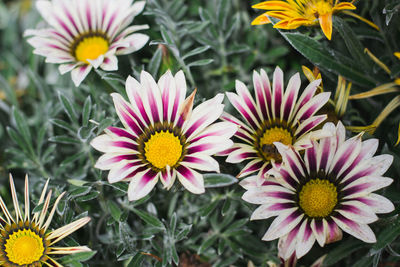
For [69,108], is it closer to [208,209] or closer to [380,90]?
[208,209]

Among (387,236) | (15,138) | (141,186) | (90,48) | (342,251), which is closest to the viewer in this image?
(141,186)

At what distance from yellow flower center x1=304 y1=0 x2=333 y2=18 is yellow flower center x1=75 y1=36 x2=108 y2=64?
21.8 inches

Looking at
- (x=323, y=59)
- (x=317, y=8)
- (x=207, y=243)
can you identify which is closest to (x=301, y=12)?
(x=317, y=8)

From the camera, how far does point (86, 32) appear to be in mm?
1425

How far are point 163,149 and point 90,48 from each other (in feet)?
1.43

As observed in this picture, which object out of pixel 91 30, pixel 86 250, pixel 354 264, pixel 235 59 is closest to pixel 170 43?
pixel 91 30

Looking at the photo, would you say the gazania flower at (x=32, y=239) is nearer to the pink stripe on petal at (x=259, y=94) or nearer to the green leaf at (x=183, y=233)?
the green leaf at (x=183, y=233)

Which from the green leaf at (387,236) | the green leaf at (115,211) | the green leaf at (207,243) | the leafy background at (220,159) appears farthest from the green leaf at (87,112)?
the green leaf at (387,236)

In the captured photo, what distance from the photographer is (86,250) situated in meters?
1.13

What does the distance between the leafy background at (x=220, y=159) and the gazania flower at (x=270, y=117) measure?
10cm

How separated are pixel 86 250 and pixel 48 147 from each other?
57 centimetres

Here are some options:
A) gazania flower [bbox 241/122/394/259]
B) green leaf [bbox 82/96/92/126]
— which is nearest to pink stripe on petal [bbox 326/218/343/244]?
gazania flower [bbox 241/122/394/259]

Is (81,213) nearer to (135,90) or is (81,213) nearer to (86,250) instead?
(86,250)

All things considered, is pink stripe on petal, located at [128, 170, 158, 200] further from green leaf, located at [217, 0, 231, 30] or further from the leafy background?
green leaf, located at [217, 0, 231, 30]
